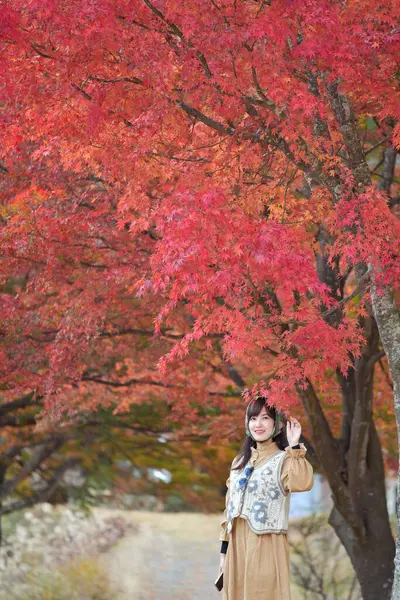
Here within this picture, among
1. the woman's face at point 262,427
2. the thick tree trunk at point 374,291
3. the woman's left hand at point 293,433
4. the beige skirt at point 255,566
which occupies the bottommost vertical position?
the beige skirt at point 255,566

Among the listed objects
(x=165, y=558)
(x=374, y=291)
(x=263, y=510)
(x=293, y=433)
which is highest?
(x=165, y=558)

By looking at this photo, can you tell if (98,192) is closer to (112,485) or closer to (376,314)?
(376,314)

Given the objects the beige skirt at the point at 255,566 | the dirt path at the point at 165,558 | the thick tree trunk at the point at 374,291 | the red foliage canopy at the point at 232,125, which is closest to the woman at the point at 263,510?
the beige skirt at the point at 255,566

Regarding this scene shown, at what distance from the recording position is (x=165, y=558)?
58.3ft

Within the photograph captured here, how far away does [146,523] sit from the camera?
1861 cm

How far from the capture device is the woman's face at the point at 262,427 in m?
4.68

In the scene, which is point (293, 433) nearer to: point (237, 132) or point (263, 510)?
point (263, 510)

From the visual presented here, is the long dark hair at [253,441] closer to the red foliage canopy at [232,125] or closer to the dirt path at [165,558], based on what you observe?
the red foliage canopy at [232,125]

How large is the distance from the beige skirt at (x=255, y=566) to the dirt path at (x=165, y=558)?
423 inches

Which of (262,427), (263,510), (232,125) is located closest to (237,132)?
(232,125)

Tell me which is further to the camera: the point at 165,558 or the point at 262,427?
the point at 165,558

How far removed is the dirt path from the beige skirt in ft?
35.3

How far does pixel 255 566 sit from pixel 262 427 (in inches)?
30.8

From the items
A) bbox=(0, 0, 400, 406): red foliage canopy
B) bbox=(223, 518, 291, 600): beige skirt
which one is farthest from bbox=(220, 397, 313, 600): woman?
bbox=(0, 0, 400, 406): red foliage canopy
